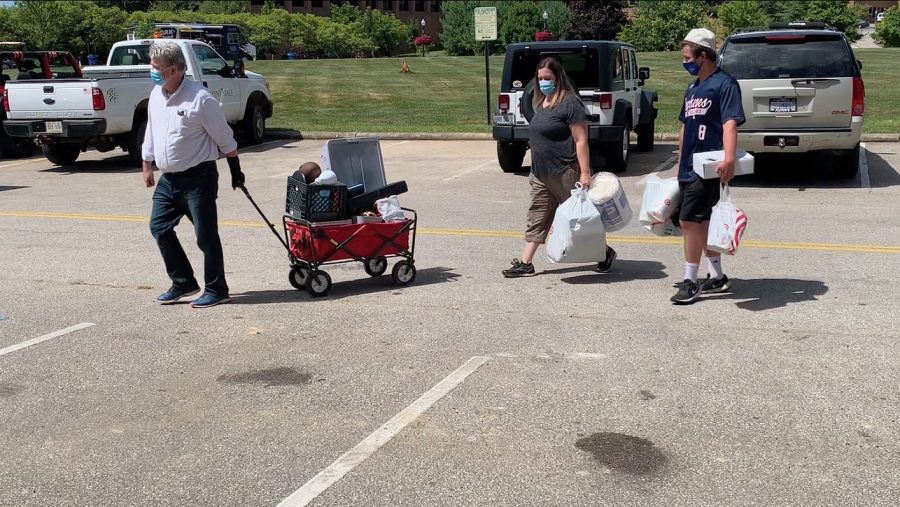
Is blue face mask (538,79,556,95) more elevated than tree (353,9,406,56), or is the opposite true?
tree (353,9,406,56)

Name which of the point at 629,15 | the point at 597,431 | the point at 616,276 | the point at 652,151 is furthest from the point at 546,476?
the point at 629,15

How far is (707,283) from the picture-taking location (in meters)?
7.14

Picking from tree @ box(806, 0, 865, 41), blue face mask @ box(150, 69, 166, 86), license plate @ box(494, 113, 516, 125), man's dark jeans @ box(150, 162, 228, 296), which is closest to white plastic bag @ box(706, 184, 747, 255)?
man's dark jeans @ box(150, 162, 228, 296)

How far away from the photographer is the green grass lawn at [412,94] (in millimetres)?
21938

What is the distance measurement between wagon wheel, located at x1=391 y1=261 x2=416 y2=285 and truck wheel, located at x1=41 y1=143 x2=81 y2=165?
11.1 meters

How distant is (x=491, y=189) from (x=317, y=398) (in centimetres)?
814

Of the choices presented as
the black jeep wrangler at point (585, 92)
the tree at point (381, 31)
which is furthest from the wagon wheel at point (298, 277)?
the tree at point (381, 31)

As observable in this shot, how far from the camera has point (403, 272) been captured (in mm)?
7730

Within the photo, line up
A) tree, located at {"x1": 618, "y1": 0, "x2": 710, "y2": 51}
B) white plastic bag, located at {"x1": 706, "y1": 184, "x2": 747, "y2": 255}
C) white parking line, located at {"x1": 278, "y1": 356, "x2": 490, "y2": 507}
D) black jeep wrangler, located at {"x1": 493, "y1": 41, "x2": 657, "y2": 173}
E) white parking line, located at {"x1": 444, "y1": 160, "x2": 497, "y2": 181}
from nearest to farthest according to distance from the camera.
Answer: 1. white parking line, located at {"x1": 278, "y1": 356, "x2": 490, "y2": 507}
2. white plastic bag, located at {"x1": 706, "y1": 184, "x2": 747, "y2": 255}
3. black jeep wrangler, located at {"x1": 493, "y1": 41, "x2": 657, "y2": 173}
4. white parking line, located at {"x1": 444, "y1": 160, "x2": 497, "y2": 181}
5. tree, located at {"x1": 618, "y1": 0, "x2": 710, "y2": 51}

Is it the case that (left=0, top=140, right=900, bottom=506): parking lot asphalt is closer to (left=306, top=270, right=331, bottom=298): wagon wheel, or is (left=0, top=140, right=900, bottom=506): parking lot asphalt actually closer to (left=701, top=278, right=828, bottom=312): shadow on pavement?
(left=701, top=278, right=828, bottom=312): shadow on pavement

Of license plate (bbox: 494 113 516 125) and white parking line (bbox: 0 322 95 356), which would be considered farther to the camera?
license plate (bbox: 494 113 516 125)

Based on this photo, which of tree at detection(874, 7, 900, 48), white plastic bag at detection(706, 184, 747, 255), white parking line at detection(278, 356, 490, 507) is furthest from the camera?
tree at detection(874, 7, 900, 48)

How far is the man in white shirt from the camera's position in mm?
6809

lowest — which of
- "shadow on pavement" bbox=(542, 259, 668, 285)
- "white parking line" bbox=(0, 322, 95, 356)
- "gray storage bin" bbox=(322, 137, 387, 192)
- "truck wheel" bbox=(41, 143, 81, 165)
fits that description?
"shadow on pavement" bbox=(542, 259, 668, 285)
